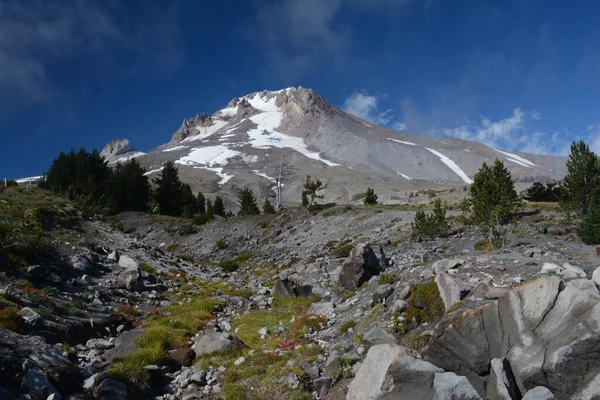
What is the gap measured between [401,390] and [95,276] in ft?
58.7

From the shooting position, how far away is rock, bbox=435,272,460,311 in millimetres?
9750

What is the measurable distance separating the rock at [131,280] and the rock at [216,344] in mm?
8849

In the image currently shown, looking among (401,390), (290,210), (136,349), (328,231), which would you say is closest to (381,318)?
(401,390)

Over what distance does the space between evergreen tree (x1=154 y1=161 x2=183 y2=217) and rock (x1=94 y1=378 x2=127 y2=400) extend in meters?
59.1

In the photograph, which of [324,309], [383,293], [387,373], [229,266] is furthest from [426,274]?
[229,266]

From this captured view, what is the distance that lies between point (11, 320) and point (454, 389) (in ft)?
37.8

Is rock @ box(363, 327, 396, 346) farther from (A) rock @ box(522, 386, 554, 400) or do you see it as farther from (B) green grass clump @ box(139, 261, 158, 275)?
(B) green grass clump @ box(139, 261, 158, 275)

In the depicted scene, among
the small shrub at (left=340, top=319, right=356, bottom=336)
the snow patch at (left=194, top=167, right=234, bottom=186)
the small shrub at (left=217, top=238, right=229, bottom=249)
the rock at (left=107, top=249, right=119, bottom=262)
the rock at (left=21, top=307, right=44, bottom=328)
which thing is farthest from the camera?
the snow patch at (left=194, top=167, right=234, bottom=186)

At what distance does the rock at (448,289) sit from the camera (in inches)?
384

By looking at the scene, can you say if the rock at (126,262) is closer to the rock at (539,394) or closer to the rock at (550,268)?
the rock at (550,268)

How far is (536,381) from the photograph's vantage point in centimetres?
693

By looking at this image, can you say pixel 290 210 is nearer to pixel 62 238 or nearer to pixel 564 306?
pixel 62 238

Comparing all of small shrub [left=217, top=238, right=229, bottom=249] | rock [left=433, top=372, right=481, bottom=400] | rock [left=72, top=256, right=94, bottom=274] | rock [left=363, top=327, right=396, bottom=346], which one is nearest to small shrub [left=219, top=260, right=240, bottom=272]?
small shrub [left=217, top=238, right=229, bottom=249]

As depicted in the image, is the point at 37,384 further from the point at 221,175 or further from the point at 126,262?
the point at 221,175
